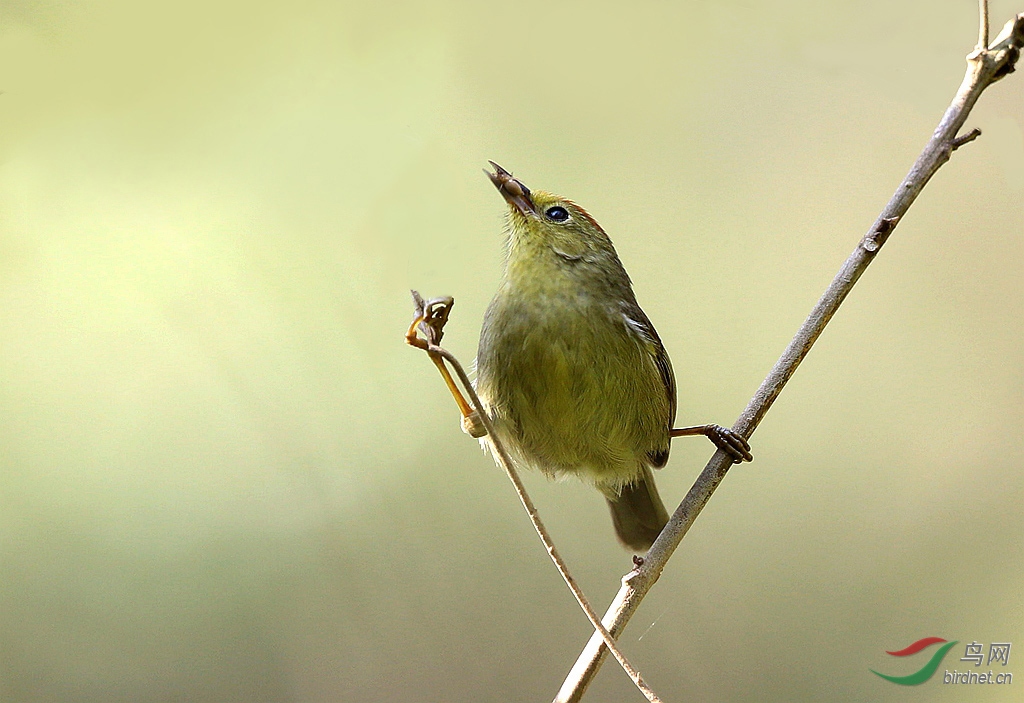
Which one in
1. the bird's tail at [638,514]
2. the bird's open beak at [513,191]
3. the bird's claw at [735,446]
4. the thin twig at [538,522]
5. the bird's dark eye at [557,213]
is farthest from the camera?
the bird's tail at [638,514]

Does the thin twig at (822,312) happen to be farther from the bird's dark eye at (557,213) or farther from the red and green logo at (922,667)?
the red and green logo at (922,667)

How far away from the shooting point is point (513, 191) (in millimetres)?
2396

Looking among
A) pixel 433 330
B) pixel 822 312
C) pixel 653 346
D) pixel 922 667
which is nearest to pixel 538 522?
pixel 433 330

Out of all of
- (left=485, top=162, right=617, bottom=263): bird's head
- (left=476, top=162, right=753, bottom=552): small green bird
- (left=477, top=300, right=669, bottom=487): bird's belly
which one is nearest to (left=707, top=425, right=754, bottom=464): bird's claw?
(left=476, top=162, right=753, bottom=552): small green bird

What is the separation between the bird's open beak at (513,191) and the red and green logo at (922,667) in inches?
91.1

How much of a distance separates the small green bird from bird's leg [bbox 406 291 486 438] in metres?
0.42

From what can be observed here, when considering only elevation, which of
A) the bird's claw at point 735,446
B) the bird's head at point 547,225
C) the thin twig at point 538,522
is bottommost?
the thin twig at point 538,522

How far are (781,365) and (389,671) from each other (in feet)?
8.14

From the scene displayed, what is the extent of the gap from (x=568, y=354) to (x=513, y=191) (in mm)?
455

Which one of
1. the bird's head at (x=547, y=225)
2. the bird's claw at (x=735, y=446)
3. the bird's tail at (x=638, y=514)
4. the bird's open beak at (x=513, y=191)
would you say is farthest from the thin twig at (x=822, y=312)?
the bird's tail at (x=638, y=514)

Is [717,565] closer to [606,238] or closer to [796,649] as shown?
[796,649]

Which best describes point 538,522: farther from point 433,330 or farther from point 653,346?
point 653,346

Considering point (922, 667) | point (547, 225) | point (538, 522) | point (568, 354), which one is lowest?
point (922, 667)

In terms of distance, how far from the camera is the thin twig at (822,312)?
67.9 inches
